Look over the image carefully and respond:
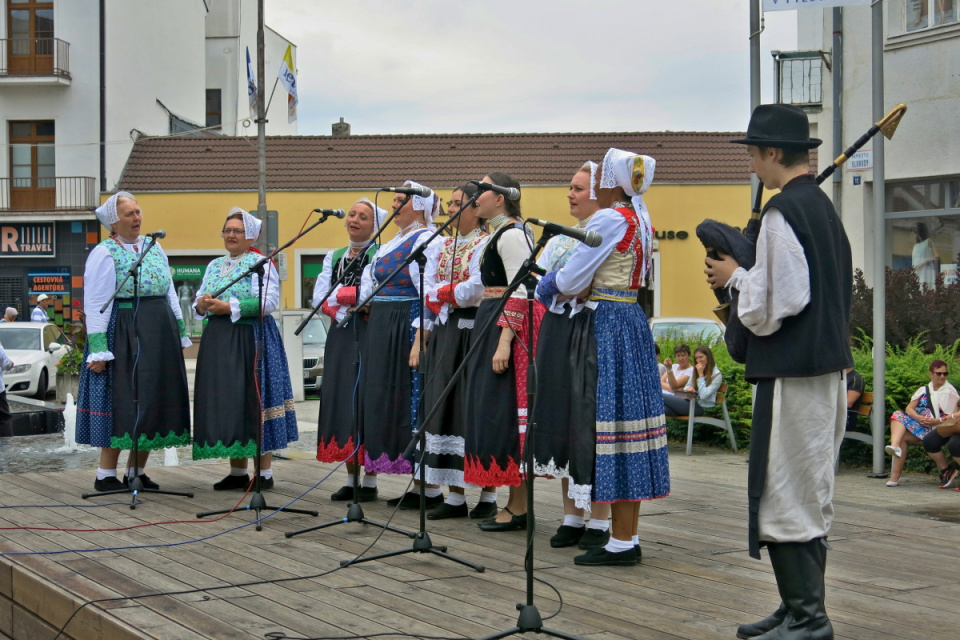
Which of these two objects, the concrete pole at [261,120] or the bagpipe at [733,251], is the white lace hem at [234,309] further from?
the concrete pole at [261,120]

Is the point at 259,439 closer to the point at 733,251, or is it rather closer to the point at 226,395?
the point at 226,395

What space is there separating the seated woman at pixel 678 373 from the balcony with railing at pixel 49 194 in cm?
1996

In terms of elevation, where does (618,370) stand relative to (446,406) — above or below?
above

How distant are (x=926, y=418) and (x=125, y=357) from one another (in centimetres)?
589

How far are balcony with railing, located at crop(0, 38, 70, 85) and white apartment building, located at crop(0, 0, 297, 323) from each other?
3 centimetres

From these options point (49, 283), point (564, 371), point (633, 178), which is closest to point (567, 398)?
point (564, 371)

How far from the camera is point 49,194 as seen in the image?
27.3 meters

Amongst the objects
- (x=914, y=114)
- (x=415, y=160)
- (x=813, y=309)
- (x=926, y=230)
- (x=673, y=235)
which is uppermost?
(x=415, y=160)

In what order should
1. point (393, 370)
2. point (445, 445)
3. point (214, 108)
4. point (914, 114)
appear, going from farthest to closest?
point (214, 108), point (914, 114), point (393, 370), point (445, 445)

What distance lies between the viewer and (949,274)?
Answer: 12.6 metres

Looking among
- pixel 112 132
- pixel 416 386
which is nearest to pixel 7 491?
pixel 416 386

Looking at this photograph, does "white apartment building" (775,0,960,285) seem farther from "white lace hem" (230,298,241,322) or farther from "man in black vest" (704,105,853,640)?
"man in black vest" (704,105,853,640)

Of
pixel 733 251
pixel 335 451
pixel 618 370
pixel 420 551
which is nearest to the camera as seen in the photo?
pixel 733 251

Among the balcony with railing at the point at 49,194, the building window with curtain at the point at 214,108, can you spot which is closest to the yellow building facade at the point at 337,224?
the balcony with railing at the point at 49,194
